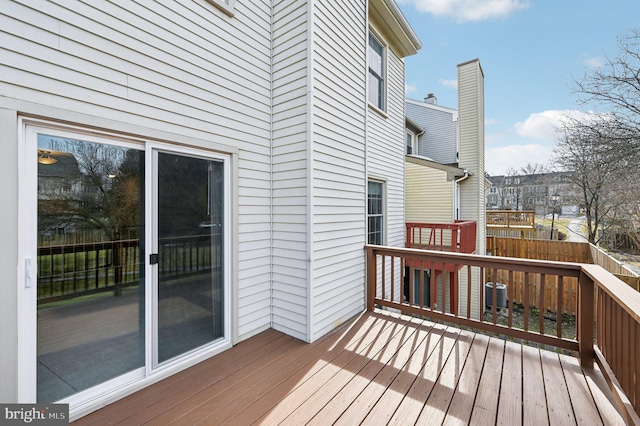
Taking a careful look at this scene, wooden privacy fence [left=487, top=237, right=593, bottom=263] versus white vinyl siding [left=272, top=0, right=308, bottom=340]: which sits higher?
white vinyl siding [left=272, top=0, right=308, bottom=340]

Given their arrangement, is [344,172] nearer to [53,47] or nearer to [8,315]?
[53,47]

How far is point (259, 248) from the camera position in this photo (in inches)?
125

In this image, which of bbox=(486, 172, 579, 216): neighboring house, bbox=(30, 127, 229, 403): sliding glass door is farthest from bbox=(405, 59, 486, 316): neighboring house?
bbox=(486, 172, 579, 216): neighboring house

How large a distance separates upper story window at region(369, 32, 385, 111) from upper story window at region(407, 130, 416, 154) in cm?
601

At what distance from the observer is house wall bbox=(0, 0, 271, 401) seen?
1.63m

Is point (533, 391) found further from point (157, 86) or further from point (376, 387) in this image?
point (157, 86)

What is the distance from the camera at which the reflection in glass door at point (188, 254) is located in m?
2.35

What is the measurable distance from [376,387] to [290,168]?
2310 mm

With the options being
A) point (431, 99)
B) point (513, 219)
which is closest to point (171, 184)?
point (431, 99)

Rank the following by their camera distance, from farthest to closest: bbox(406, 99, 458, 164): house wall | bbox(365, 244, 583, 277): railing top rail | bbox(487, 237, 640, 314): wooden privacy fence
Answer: bbox(406, 99, 458, 164): house wall, bbox(487, 237, 640, 314): wooden privacy fence, bbox(365, 244, 583, 277): railing top rail

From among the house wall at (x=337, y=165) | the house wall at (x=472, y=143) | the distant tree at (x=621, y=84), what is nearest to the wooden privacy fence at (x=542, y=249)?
the house wall at (x=472, y=143)

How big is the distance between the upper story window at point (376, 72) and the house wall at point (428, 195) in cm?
334

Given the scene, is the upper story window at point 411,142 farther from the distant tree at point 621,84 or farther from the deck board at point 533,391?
the deck board at point 533,391

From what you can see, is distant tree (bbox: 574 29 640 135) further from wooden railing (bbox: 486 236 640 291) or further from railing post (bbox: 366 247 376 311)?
railing post (bbox: 366 247 376 311)
